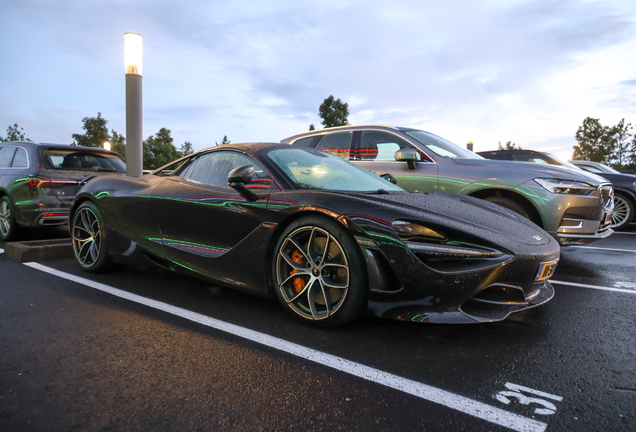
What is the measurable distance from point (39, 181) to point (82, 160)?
0.73 meters

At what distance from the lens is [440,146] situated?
5719mm

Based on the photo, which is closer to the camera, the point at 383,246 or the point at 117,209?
the point at 383,246

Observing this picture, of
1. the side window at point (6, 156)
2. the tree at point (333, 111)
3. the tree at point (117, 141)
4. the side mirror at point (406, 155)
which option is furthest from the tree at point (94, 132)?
the side mirror at point (406, 155)

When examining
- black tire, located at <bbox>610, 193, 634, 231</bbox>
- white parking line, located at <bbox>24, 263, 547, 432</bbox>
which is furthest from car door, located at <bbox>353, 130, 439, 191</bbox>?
black tire, located at <bbox>610, 193, 634, 231</bbox>

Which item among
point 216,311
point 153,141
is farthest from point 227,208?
point 153,141

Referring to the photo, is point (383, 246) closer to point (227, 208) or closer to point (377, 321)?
point (377, 321)

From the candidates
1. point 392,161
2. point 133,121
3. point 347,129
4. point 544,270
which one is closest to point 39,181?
point 133,121

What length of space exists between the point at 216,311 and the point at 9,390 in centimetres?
134

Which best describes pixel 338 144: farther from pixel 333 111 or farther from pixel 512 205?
pixel 333 111

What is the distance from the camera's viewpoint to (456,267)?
7.95 ft

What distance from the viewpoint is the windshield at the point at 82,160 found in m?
6.14

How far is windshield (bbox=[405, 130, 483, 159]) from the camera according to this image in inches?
217

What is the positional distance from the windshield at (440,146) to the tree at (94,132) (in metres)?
70.5

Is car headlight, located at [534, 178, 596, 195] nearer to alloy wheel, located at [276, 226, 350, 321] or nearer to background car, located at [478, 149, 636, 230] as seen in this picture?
alloy wheel, located at [276, 226, 350, 321]
